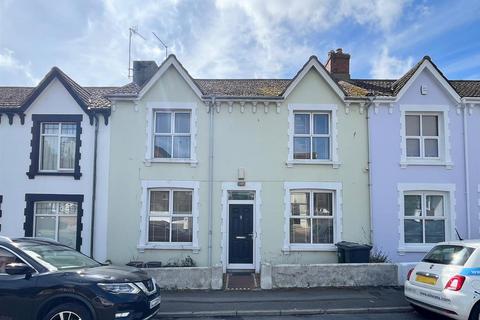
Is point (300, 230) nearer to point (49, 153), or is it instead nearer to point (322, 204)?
point (322, 204)

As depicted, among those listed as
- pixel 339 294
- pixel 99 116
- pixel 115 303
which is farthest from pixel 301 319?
pixel 99 116

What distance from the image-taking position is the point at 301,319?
24.5ft

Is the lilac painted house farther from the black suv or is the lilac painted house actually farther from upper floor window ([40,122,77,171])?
upper floor window ([40,122,77,171])

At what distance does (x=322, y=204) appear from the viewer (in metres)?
12.2

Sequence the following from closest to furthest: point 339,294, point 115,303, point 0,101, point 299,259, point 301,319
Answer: point 115,303, point 301,319, point 339,294, point 299,259, point 0,101

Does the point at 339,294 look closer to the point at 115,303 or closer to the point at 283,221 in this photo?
the point at 283,221

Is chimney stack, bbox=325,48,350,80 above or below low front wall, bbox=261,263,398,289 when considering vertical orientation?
above

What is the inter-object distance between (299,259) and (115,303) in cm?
727

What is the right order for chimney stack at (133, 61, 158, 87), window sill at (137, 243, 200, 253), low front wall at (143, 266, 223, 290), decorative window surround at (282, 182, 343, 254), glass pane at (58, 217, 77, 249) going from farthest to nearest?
chimney stack at (133, 61, 158, 87)
glass pane at (58, 217, 77, 249)
decorative window surround at (282, 182, 343, 254)
window sill at (137, 243, 200, 253)
low front wall at (143, 266, 223, 290)

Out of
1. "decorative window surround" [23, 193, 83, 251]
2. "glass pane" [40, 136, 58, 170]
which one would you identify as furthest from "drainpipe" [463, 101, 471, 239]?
"glass pane" [40, 136, 58, 170]

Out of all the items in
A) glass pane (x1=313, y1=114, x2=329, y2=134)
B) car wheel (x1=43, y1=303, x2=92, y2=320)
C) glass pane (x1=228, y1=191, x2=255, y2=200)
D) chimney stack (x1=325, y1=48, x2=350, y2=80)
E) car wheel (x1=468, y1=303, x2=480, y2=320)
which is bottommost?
car wheel (x1=468, y1=303, x2=480, y2=320)

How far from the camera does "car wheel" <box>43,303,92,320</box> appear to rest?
550 centimetres

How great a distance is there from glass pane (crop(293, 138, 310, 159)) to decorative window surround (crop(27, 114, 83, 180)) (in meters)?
7.15

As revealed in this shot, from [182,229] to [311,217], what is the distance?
4.27 metres
